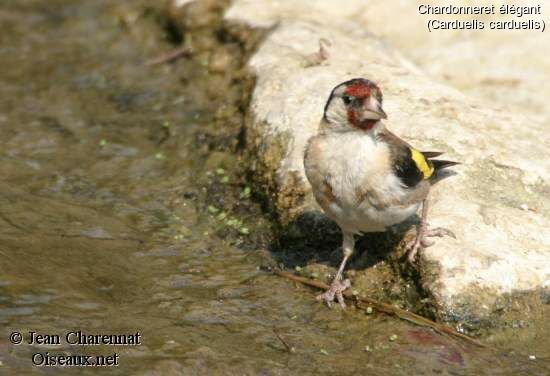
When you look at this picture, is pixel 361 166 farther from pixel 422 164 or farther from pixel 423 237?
pixel 423 237

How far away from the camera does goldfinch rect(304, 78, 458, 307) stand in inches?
217

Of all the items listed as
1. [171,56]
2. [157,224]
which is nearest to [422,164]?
[157,224]

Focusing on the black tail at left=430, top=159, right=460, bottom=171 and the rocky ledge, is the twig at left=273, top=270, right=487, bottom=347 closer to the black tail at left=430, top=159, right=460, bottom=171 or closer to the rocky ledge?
the rocky ledge

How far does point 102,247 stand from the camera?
641 centimetres

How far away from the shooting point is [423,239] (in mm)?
5789

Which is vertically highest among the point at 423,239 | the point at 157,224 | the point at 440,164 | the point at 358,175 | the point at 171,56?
the point at 171,56

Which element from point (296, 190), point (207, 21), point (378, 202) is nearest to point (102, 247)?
point (296, 190)

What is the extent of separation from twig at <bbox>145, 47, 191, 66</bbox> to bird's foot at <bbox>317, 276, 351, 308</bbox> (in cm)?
433

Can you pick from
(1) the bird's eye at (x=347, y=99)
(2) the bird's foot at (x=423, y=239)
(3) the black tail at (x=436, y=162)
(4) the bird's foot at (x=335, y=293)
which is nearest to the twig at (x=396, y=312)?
(4) the bird's foot at (x=335, y=293)

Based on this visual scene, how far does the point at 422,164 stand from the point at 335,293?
3.23 feet

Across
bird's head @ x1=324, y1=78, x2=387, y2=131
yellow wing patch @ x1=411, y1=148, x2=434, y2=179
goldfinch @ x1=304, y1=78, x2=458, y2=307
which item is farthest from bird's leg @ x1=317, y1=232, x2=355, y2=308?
bird's head @ x1=324, y1=78, x2=387, y2=131

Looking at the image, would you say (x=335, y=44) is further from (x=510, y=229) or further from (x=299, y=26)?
(x=510, y=229)

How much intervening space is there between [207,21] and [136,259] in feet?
12.9

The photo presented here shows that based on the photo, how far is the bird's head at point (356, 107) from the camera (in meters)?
5.45
